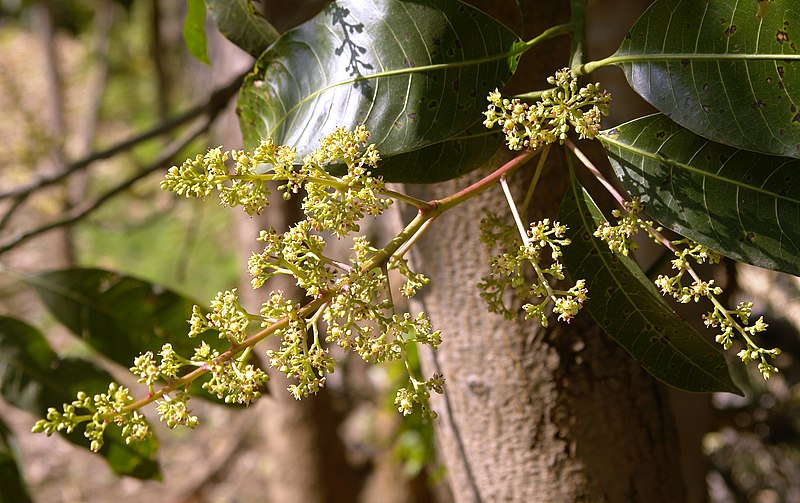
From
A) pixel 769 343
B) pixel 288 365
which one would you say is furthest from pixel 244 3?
pixel 769 343

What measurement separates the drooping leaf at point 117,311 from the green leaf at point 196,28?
0.45 metres

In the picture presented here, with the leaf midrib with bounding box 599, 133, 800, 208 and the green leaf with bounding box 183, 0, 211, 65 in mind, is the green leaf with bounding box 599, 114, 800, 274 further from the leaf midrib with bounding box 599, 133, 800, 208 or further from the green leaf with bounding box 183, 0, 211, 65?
the green leaf with bounding box 183, 0, 211, 65

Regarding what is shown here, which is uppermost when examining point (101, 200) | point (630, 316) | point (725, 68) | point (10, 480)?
point (101, 200)

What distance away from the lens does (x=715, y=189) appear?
64 cm

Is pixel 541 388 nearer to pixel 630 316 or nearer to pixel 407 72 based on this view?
pixel 630 316

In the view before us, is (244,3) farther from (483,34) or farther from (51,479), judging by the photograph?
(51,479)

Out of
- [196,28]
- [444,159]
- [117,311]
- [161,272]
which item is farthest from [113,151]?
[161,272]

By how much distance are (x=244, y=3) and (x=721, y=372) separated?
0.64 m

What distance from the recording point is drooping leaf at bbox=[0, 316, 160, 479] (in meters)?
1.21

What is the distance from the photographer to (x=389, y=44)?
2.23ft

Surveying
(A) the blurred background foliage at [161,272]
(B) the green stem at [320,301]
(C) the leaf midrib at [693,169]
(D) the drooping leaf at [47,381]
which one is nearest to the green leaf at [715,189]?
(C) the leaf midrib at [693,169]

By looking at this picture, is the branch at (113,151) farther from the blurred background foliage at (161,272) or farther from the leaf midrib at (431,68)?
the leaf midrib at (431,68)

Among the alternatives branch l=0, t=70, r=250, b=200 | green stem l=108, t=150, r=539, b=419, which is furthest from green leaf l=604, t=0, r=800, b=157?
branch l=0, t=70, r=250, b=200

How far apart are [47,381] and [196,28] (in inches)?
27.2
